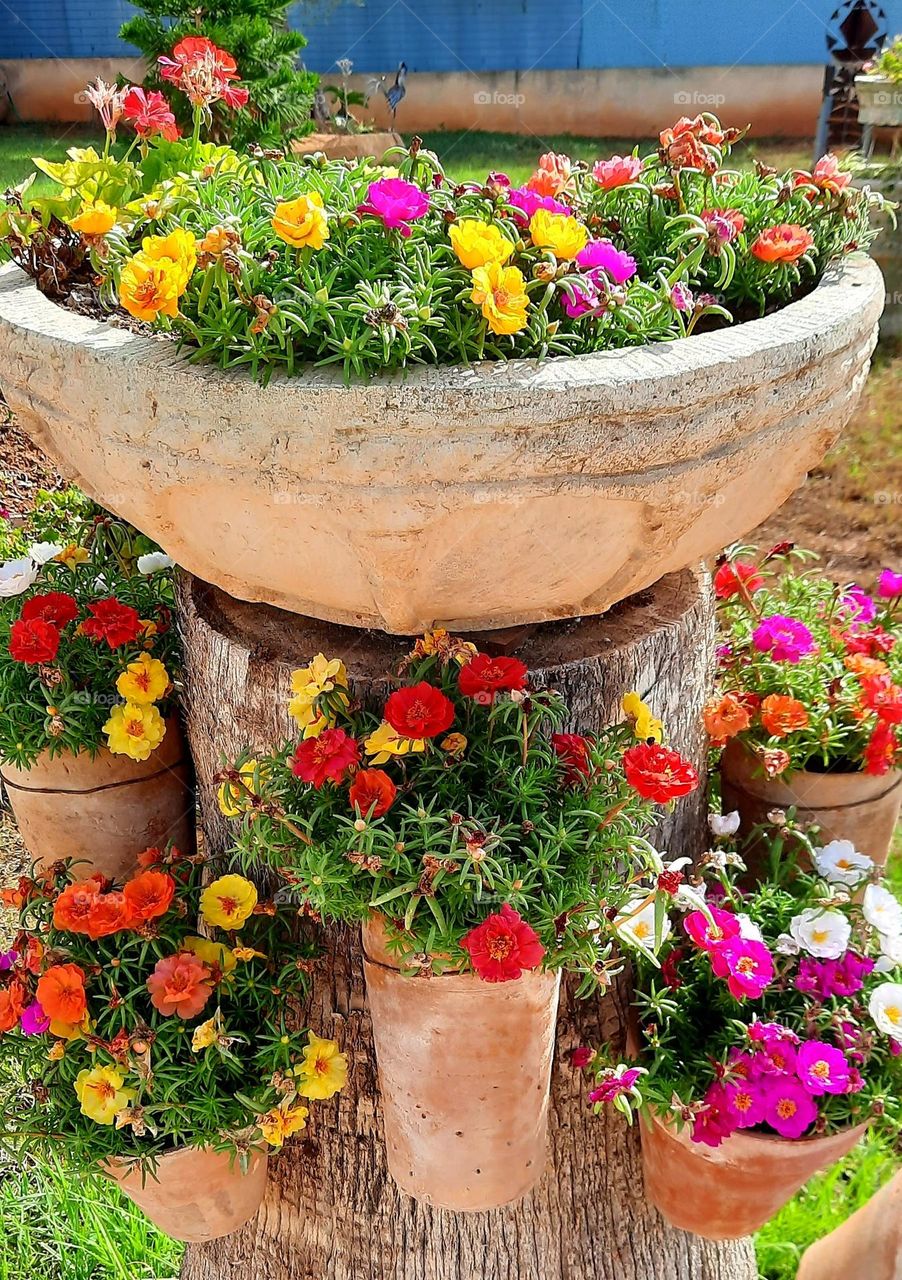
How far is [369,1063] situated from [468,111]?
1088 cm

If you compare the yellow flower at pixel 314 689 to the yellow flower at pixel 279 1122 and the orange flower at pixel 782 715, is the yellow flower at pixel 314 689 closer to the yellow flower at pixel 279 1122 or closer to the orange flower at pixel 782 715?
the yellow flower at pixel 279 1122

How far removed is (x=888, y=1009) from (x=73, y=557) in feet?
4.67

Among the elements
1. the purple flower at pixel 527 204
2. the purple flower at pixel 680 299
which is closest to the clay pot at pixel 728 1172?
the purple flower at pixel 680 299

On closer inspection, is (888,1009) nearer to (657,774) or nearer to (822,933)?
(822,933)

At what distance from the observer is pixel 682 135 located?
1493 millimetres

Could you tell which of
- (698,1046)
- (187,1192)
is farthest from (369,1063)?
(698,1046)

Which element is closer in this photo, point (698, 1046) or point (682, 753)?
point (698, 1046)

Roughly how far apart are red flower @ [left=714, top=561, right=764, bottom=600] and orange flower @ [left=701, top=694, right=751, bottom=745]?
309 millimetres

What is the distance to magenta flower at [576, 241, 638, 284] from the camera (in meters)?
1.32

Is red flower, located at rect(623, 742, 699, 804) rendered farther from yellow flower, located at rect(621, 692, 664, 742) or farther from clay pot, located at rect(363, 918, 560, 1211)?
clay pot, located at rect(363, 918, 560, 1211)

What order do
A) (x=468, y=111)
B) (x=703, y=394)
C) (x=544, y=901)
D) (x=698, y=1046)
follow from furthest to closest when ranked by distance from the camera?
1. (x=468, y=111)
2. (x=698, y=1046)
3. (x=544, y=901)
4. (x=703, y=394)

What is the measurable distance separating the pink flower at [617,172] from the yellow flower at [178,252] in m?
0.63

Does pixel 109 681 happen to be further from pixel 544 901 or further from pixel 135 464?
pixel 544 901

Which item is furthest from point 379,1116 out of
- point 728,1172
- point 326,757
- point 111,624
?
point 111,624
